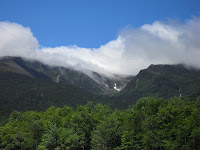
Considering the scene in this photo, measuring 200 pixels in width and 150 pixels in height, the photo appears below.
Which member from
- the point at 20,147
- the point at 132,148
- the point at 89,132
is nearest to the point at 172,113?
the point at 132,148

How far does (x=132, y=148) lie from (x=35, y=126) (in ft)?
128

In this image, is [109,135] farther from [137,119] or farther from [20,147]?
[20,147]

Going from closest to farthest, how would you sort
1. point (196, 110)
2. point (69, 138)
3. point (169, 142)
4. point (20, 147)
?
point (169, 142) < point (196, 110) < point (69, 138) < point (20, 147)

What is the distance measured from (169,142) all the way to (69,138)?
107ft

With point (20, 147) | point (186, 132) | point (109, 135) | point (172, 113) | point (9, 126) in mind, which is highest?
point (172, 113)

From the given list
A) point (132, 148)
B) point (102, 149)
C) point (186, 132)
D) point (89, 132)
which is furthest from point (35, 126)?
point (186, 132)

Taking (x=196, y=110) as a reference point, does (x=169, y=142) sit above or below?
below

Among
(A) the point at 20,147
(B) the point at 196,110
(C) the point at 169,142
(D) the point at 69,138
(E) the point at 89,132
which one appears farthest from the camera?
(A) the point at 20,147

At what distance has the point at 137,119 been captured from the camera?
77.4 metres

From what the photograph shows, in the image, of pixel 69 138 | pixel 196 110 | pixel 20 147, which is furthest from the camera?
pixel 20 147

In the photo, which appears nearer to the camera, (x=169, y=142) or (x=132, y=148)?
(x=169, y=142)

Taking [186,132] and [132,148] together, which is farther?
[132,148]

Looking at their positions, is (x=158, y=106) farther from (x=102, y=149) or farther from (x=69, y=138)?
(x=69, y=138)

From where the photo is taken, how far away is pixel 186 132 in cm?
6444
